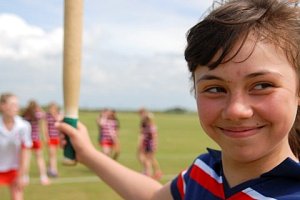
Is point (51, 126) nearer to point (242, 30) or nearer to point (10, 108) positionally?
point (10, 108)

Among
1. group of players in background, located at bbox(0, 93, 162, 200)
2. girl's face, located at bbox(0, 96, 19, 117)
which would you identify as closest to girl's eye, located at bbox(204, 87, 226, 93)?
group of players in background, located at bbox(0, 93, 162, 200)

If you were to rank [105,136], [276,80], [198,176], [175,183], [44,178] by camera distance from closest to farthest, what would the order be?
1. [276,80]
2. [198,176]
3. [175,183]
4. [44,178]
5. [105,136]

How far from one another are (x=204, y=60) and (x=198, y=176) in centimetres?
48

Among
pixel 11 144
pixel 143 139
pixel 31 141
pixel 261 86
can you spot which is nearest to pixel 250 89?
pixel 261 86

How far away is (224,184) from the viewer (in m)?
1.58

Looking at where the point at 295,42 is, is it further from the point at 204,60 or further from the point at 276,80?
the point at 204,60

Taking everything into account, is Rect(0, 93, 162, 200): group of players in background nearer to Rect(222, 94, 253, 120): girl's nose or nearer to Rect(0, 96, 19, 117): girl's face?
Rect(0, 96, 19, 117): girl's face

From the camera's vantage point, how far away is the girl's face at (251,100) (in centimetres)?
134

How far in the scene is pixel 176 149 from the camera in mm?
17359

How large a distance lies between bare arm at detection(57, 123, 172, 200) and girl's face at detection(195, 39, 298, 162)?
2.12 feet

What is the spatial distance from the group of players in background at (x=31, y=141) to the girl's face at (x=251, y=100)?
137 cm

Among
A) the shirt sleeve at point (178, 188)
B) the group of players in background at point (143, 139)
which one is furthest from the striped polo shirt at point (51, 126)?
the shirt sleeve at point (178, 188)

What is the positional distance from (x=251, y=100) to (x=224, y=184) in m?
0.37

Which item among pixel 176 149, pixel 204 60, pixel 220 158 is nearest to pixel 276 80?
pixel 204 60
